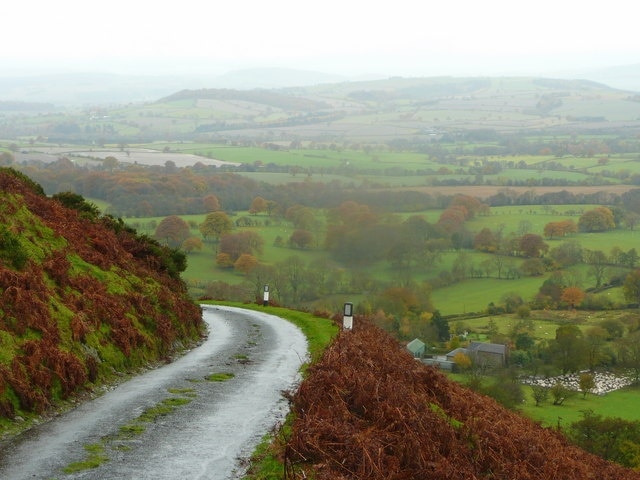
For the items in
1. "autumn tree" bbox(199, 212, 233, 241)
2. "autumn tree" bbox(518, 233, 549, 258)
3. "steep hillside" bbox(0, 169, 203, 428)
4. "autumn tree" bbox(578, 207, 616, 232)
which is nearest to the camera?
"steep hillside" bbox(0, 169, 203, 428)

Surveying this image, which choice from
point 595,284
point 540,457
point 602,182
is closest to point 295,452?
point 540,457

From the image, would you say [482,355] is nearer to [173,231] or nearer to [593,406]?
[593,406]

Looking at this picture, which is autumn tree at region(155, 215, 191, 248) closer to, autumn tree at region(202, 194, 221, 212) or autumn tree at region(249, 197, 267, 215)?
autumn tree at region(202, 194, 221, 212)

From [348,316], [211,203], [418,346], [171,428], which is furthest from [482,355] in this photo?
[171,428]

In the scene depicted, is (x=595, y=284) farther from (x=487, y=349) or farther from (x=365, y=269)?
(x=365, y=269)

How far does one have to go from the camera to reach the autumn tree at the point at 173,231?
79125mm

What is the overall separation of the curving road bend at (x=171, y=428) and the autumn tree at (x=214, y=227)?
65.1 m

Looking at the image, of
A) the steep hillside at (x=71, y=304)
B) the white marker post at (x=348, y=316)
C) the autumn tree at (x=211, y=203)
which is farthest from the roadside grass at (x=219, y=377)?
the autumn tree at (x=211, y=203)

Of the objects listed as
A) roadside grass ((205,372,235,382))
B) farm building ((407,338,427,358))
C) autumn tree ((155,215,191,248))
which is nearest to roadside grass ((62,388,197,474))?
roadside grass ((205,372,235,382))

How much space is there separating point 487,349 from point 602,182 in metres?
70.7

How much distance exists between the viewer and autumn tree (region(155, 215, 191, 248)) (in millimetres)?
79125

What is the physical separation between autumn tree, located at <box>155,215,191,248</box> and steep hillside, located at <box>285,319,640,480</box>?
212ft

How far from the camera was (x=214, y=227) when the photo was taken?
278ft

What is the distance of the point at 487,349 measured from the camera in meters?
76.6
